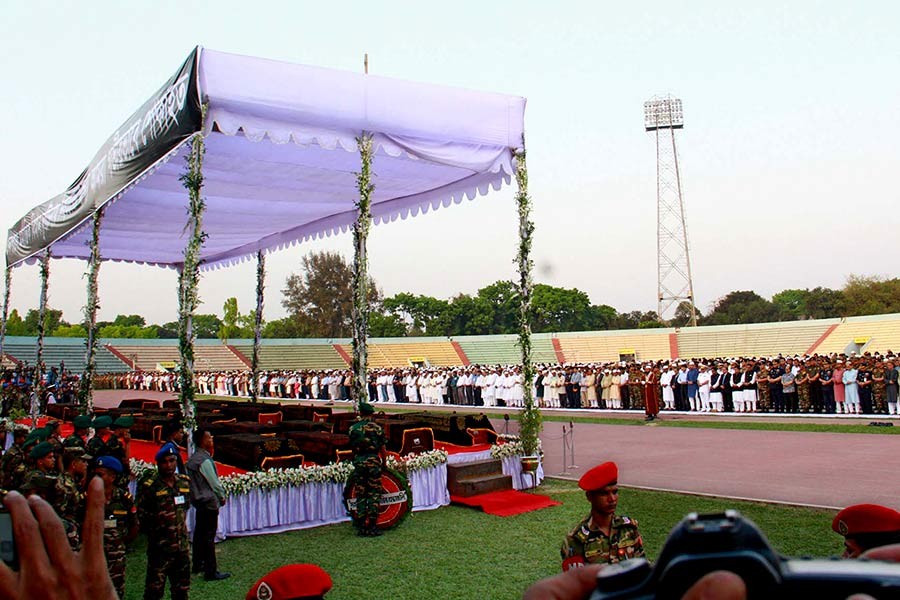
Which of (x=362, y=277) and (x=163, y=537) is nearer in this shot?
(x=163, y=537)

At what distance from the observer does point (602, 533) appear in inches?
142

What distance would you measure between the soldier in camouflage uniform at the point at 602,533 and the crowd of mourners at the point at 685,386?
360 inches

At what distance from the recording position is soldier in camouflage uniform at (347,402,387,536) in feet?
27.4

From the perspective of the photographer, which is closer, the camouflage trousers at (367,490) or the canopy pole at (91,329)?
the camouflage trousers at (367,490)

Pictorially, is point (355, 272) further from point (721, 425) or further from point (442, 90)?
point (721, 425)

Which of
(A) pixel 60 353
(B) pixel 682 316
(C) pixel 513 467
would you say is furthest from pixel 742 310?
(C) pixel 513 467

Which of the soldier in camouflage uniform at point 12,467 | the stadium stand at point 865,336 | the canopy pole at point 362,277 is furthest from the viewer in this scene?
the stadium stand at point 865,336

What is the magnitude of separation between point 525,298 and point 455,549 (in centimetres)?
475

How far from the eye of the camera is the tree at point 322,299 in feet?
262

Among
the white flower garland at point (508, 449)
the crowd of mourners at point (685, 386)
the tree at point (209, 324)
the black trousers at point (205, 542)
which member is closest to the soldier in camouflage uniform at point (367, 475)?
the black trousers at point (205, 542)

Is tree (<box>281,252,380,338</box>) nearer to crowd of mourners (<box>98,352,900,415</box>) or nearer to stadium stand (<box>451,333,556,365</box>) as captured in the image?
stadium stand (<box>451,333,556,365</box>)

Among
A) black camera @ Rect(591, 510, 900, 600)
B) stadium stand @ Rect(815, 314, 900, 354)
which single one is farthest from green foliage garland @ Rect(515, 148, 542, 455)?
stadium stand @ Rect(815, 314, 900, 354)

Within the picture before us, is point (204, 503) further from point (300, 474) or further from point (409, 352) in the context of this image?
point (409, 352)

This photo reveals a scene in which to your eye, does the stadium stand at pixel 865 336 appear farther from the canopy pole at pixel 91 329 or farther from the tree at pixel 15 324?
the tree at pixel 15 324
